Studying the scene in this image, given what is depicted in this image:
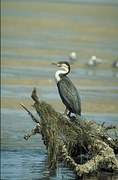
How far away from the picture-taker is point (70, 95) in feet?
36.1

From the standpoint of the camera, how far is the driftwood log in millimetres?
10195

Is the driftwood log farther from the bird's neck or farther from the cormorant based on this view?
the bird's neck

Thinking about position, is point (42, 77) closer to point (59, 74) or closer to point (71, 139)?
point (59, 74)

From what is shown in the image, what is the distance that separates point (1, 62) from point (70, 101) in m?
12.4

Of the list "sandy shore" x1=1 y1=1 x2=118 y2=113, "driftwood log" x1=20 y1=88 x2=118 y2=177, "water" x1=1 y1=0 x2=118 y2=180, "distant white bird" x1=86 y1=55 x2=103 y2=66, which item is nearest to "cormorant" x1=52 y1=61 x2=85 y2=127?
"driftwood log" x1=20 y1=88 x2=118 y2=177

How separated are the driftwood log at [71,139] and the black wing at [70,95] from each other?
372mm

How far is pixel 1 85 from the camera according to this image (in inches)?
737

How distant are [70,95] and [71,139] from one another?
2.91 feet

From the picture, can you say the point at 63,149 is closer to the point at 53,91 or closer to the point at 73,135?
the point at 73,135

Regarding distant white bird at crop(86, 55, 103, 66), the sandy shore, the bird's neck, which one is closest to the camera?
the bird's neck

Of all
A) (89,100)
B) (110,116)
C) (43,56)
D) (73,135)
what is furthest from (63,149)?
(43,56)

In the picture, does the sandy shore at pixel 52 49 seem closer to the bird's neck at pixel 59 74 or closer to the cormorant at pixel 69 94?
the bird's neck at pixel 59 74

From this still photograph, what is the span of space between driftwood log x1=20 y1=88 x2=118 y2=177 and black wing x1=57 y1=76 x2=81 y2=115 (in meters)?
0.37

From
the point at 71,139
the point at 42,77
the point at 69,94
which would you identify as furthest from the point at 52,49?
the point at 71,139
